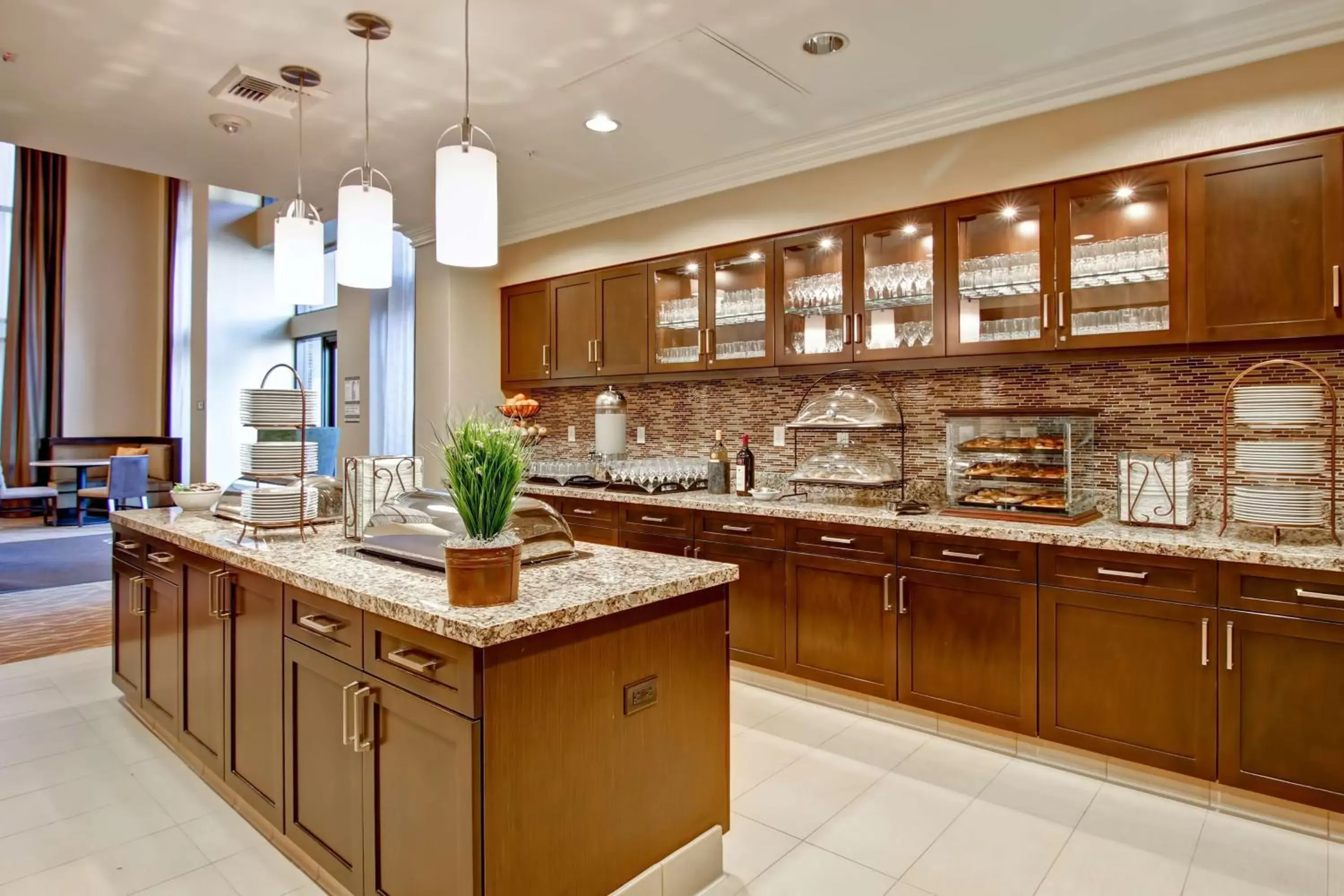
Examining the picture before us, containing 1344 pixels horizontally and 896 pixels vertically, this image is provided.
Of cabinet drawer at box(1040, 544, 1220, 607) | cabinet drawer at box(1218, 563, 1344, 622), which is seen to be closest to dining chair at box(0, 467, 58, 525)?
cabinet drawer at box(1040, 544, 1220, 607)

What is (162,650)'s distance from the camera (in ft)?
9.63

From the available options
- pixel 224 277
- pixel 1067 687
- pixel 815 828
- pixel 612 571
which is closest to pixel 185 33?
pixel 612 571

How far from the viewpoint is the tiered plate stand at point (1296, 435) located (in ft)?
8.11

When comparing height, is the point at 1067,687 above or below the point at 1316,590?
below

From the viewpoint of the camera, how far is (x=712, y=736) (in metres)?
2.12

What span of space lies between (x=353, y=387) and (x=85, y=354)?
273 inches

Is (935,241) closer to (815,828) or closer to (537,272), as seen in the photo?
(815,828)

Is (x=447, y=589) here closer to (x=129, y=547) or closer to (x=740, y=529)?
(x=740, y=529)

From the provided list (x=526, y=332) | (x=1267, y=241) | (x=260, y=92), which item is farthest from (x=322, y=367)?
(x=1267, y=241)

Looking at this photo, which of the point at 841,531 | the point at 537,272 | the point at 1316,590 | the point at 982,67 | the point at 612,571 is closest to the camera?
the point at 612,571

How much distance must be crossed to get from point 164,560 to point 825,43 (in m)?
3.17

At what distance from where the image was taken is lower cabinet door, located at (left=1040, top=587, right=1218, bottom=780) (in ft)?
8.22

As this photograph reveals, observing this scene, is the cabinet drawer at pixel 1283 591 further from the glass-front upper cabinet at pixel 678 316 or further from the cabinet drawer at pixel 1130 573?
the glass-front upper cabinet at pixel 678 316

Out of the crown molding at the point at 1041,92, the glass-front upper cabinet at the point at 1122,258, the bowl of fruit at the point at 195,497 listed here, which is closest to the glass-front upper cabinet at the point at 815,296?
the crown molding at the point at 1041,92
